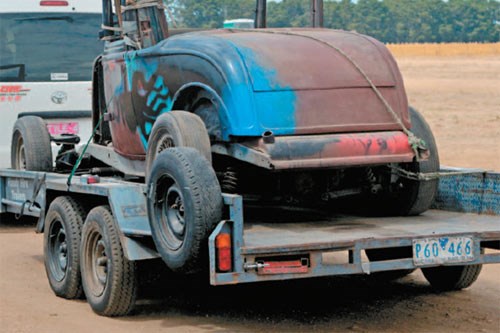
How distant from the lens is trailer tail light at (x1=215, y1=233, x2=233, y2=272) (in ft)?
23.5

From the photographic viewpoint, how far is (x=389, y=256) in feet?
30.5

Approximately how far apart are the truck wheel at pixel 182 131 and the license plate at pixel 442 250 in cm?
150

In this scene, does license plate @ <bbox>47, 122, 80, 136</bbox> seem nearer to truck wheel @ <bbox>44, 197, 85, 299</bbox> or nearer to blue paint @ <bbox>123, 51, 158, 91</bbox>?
truck wheel @ <bbox>44, 197, 85, 299</bbox>

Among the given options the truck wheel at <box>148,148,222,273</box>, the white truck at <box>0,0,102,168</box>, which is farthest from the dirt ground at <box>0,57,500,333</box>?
the white truck at <box>0,0,102,168</box>

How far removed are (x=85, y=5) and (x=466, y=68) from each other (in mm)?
30881

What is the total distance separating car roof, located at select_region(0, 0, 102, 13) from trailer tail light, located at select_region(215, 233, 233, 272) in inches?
284

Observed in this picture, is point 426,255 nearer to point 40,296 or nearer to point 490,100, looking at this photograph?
point 40,296

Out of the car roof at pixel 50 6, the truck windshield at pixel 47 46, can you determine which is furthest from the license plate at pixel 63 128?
the car roof at pixel 50 6

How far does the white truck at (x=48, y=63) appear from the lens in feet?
43.4

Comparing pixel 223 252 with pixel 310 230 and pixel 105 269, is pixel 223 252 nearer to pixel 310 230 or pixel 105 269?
pixel 310 230

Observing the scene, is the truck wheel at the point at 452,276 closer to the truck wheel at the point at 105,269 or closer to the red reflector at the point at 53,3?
the truck wheel at the point at 105,269

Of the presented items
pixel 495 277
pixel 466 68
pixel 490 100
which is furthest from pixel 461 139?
pixel 466 68

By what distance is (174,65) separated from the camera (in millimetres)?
8539

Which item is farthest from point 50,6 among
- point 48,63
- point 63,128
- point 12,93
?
point 63,128
